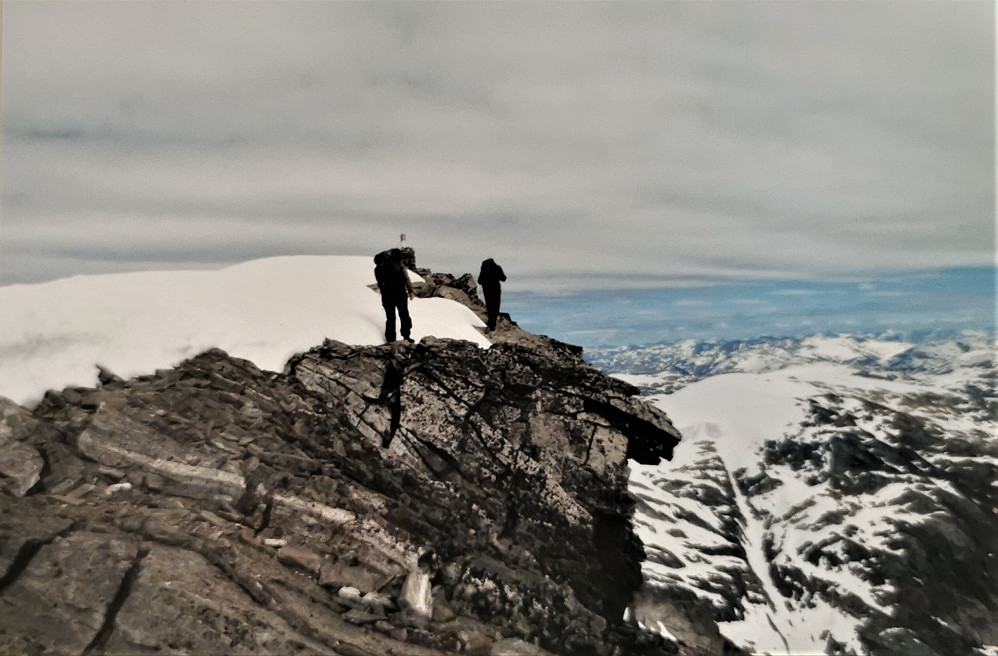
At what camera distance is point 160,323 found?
18.8m

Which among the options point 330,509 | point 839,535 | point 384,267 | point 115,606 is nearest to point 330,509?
point 330,509

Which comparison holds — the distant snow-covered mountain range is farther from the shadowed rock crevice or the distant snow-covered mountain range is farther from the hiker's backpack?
the shadowed rock crevice

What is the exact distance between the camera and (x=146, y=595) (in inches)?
513

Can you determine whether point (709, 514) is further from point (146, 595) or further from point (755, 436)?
point (146, 595)

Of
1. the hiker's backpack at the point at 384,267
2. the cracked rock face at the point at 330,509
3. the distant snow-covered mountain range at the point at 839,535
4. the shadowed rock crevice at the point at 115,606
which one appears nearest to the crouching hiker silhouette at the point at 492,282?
the cracked rock face at the point at 330,509

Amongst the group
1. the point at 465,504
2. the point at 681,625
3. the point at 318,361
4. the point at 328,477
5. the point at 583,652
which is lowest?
the point at 681,625

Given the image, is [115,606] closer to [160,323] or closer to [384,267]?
[160,323]

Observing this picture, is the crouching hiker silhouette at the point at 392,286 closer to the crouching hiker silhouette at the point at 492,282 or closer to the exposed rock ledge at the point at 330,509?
the exposed rock ledge at the point at 330,509

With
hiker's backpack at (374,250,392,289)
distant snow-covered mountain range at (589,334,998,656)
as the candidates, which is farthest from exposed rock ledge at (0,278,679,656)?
distant snow-covered mountain range at (589,334,998,656)

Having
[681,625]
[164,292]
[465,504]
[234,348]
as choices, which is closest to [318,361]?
[234,348]

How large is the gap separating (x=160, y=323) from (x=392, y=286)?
8.66m

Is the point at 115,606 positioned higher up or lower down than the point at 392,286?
lower down

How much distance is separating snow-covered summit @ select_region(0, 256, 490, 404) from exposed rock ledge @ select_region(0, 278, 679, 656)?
29.7 inches

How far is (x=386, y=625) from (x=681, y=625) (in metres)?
51.2
